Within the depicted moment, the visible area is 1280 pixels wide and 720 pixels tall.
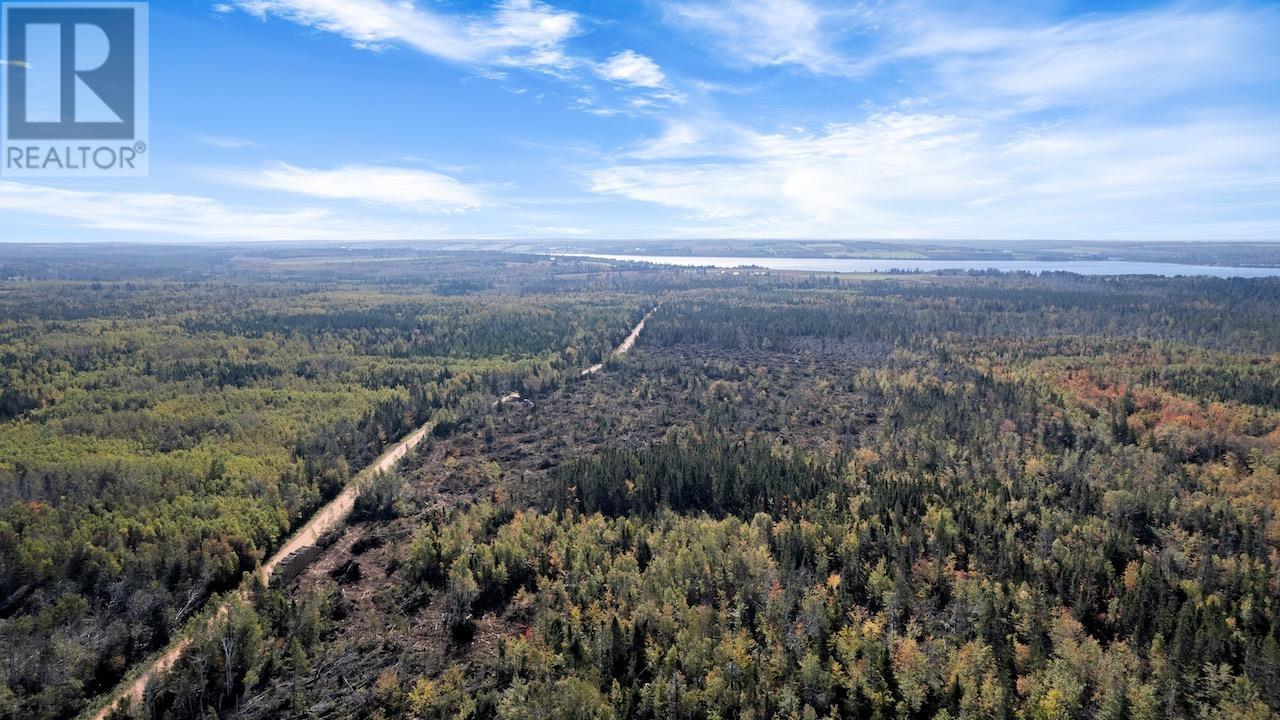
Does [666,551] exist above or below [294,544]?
above

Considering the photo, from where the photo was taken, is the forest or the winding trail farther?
the winding trail

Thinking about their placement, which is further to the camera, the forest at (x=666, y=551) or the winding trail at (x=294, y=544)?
the winding trail at (x=294, y=544)

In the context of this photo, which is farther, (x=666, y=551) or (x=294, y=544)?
(x=294, y=544)

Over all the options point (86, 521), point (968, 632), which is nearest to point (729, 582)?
point (968, 632)

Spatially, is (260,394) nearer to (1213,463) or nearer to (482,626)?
(482,626)

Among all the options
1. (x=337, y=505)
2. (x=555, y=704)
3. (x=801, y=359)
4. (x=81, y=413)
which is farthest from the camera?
(x=801, y=359)
